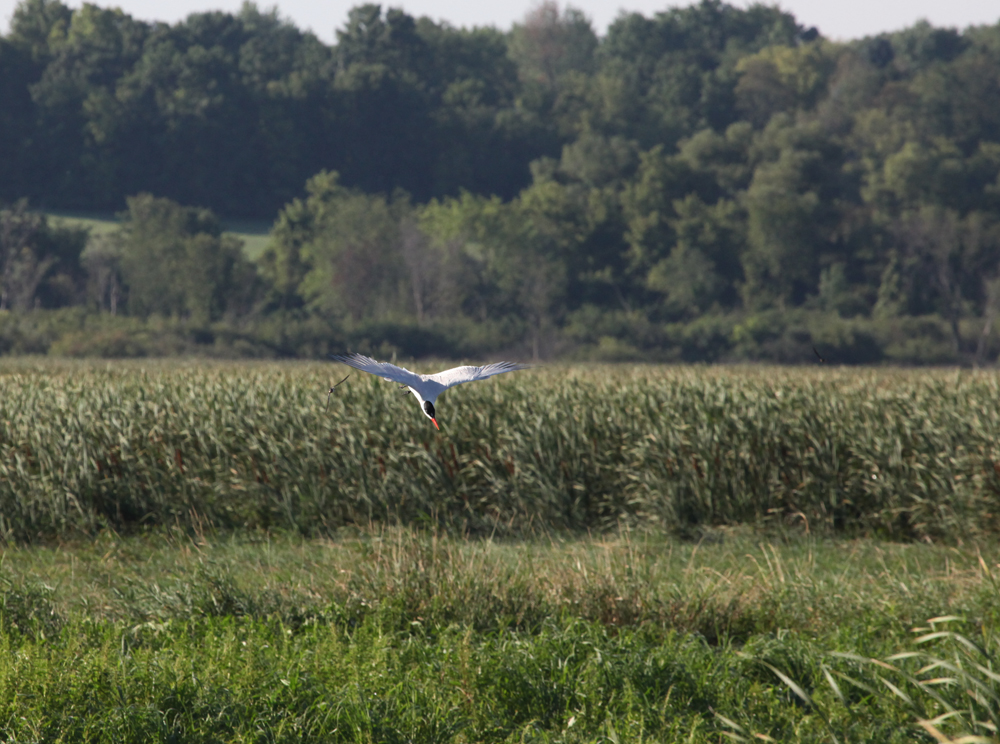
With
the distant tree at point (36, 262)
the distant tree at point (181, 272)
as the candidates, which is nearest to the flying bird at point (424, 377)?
the distant tree at point (181, 272)

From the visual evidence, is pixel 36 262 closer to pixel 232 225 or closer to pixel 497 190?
pixel 232 225

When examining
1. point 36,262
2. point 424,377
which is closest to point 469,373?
point 424,377

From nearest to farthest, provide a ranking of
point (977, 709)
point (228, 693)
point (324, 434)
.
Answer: point (977, 709), point (228, 693), point (324, 434)

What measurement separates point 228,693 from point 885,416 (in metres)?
12.0

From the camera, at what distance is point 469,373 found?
2406mm

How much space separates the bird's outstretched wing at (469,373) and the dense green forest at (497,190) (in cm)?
5596

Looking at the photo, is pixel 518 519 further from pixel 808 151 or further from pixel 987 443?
pixel 808 151

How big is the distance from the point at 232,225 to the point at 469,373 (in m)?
110

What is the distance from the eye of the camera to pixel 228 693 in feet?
27.9

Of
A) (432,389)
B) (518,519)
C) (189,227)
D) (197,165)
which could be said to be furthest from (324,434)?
(197,165)

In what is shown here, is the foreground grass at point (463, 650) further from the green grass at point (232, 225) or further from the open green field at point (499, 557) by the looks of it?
the green grass at point (232, 225)

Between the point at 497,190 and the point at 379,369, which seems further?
the point at 497,190

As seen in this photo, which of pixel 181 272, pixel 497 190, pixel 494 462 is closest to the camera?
pixel 494 462

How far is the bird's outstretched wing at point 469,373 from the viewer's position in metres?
2.31
